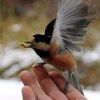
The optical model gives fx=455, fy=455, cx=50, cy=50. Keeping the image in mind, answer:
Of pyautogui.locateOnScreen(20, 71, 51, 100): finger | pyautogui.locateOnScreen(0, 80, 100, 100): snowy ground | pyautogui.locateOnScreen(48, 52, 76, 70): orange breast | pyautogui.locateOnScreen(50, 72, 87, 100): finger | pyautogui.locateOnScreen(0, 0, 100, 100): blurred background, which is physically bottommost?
pyautogui.locateOnScreen(0, 0, 100, 100): blurred background

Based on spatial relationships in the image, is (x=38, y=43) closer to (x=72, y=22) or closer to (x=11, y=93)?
(x=72, y=22)

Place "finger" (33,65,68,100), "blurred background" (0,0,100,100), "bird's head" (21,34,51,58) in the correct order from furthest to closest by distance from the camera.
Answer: "blurred background" (0,0,100,100)
"finger" (33,65,68,100)
"bird's head" (21,34,51,58)

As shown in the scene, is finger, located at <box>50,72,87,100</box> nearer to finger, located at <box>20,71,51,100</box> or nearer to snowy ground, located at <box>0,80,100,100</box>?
finger, located at <box>20,71,51,100</box>

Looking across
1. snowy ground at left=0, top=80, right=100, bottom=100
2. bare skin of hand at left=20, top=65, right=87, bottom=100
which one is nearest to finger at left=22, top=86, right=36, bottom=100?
bare skin of hand at left=20, top=65, right=87, bottom=100

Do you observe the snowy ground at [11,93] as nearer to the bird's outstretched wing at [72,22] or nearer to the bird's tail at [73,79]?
the bird's tail at [73,79]

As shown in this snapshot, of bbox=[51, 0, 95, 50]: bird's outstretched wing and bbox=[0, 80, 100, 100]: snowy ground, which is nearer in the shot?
bbox=[51, 0, 95, 50]: bird's outstretched wing

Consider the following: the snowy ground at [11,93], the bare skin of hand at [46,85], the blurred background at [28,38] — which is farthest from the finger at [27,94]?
the blurred background at [28,38]

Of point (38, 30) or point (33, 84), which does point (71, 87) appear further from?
point (38, 30)

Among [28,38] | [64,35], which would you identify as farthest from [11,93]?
[28,38]

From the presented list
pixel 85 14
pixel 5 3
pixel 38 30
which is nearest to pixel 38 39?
pixel 85 14
